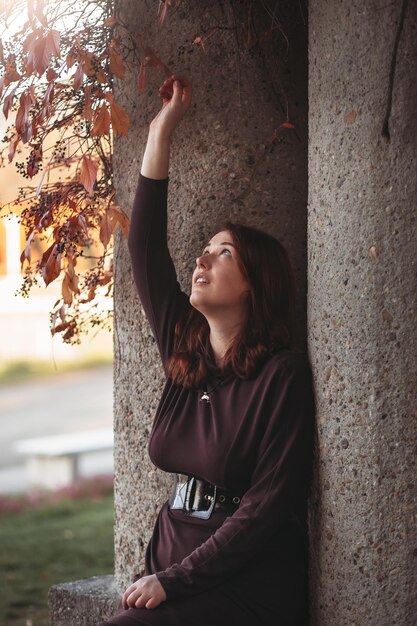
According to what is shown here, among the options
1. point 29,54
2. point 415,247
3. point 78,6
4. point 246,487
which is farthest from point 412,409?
point 78,6

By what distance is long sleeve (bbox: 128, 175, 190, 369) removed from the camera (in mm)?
3029

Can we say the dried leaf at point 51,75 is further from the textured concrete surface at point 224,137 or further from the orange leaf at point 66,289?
the orange leaf at point 66,289

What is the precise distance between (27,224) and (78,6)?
0.72m

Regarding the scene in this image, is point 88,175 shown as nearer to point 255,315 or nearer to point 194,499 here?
point 255,315

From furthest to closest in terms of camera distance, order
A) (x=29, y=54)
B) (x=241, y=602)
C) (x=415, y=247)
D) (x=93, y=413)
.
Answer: (x=93, y=413)
(x=29, y=54)
(x=241, y=602)
(x=415, y=247)

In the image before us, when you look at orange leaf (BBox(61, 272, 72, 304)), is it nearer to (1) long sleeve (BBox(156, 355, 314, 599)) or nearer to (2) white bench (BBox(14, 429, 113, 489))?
(1) long sleeve (BBox(156, 355, 314, 599))

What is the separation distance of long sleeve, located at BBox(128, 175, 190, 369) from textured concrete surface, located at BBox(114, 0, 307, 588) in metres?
0.12

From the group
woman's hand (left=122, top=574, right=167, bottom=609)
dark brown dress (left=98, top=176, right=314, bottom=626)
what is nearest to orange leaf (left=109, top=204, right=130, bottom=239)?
dark brown dress (left=98, top=176, right=314, bottom=626)

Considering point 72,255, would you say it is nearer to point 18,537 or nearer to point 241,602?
point 241,602

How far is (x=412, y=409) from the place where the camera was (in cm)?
240

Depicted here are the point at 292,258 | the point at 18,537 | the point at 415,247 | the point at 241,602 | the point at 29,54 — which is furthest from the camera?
the point at 18,537

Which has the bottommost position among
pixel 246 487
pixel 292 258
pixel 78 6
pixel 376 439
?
pixel 246 487

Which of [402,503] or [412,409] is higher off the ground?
[412,409]

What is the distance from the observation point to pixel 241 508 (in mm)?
2680
